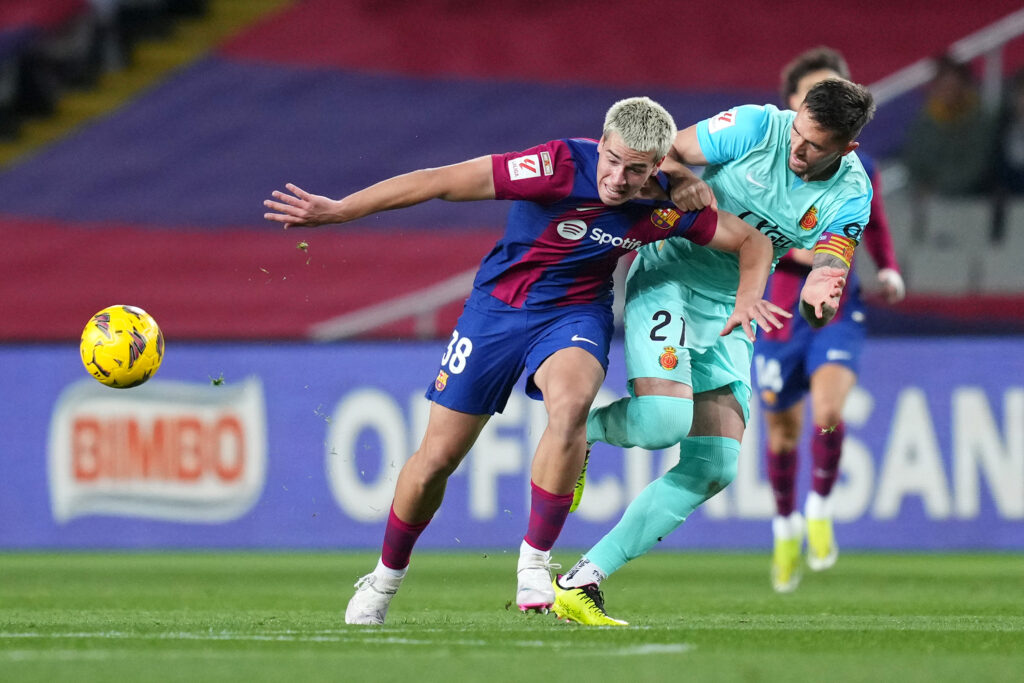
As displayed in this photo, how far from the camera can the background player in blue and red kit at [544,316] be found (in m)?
5.89

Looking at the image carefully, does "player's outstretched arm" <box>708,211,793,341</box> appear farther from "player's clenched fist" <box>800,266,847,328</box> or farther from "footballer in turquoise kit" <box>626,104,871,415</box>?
"footballer in turquoise kit" <box>626,104,871,415</box>

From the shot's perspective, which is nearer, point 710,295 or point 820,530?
point 710,295

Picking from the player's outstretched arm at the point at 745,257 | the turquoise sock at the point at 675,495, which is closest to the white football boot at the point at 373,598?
the turquoise sock at the point at 675,495

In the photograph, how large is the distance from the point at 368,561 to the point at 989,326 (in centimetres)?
522

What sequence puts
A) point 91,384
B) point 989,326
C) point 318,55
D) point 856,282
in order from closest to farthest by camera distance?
point 856,282 < point 91,384 < point 989,326 < point 318,55

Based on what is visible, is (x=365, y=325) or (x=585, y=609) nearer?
(x=585, y=609)

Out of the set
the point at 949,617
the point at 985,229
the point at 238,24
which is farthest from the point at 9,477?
the point at 238,24

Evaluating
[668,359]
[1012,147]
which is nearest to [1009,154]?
[1012,147]

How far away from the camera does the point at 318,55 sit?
18797mm

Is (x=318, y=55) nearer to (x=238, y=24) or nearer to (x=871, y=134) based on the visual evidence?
(x=238, y=24)

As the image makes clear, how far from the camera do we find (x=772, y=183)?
20.9 feet

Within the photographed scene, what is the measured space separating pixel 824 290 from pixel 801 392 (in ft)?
10.9

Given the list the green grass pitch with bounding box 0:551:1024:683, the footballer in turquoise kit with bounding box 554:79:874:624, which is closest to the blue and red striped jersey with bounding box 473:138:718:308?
the footballer in turquoise kit with bounding box 554:79:874:624

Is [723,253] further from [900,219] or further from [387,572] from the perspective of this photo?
[900,219]
